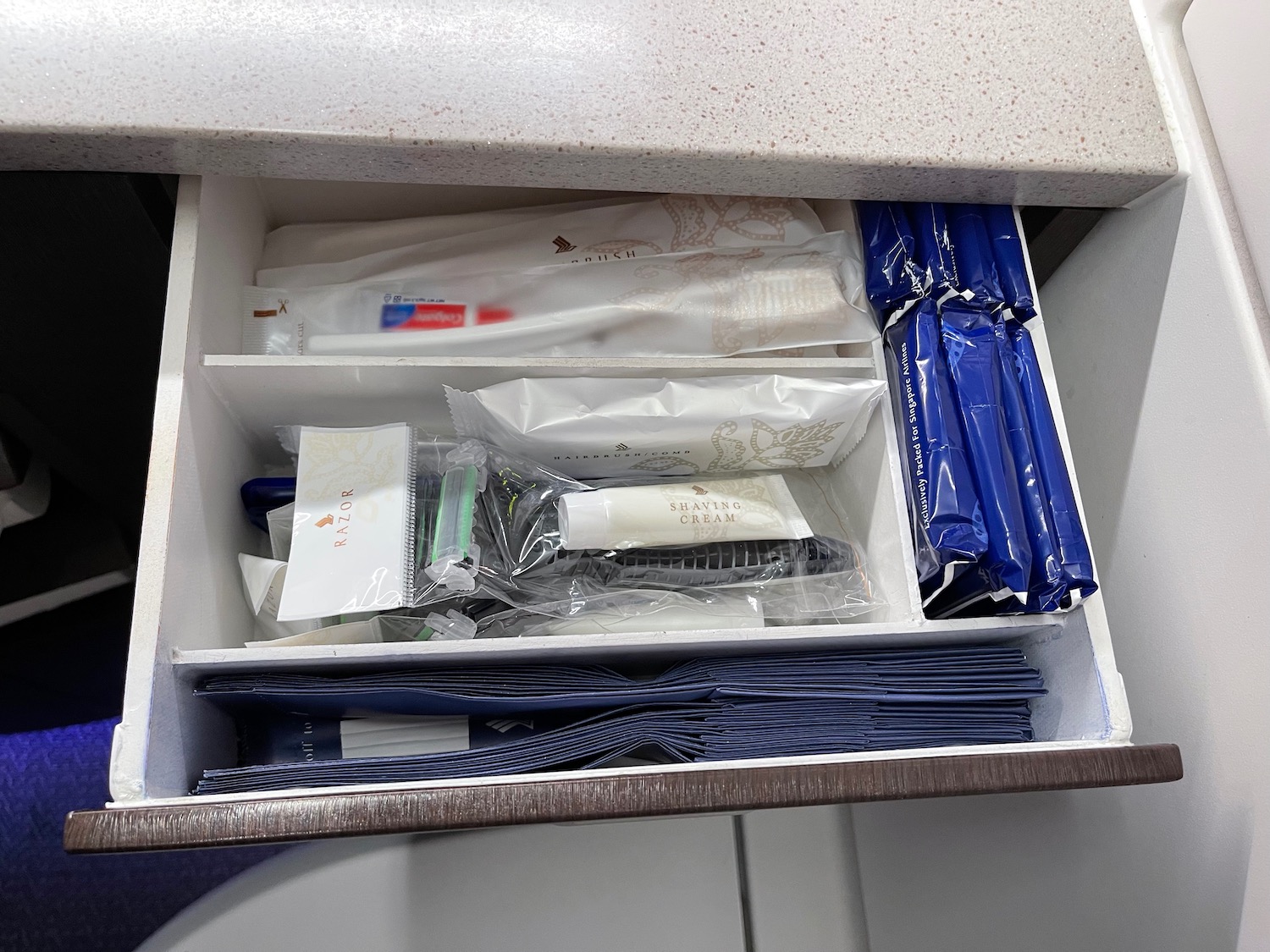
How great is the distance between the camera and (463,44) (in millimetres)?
687

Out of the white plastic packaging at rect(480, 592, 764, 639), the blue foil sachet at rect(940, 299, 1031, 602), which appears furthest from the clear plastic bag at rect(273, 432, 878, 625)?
the blue foil sachet at rect(940, 299, 1031, 602)

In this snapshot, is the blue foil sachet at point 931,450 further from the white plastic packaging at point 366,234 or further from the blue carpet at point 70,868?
the blue carpet at point 70,868

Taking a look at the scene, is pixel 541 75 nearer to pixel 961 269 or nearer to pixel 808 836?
pixel 961 269

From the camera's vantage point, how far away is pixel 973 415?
2.44 feet

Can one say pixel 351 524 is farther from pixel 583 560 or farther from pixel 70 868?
pixel 70 868

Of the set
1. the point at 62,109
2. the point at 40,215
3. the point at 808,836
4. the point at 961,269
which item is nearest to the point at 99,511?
the point at 40,215

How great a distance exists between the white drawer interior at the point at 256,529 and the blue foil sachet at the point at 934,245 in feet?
0.30

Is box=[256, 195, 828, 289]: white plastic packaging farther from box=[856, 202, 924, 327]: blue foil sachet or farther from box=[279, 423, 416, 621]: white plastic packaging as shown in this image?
box=[279, 423, 416, 621]: white plastic packaging

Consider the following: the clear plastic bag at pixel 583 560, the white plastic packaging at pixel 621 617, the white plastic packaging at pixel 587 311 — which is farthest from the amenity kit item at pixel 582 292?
the white plastic packaging at pixel 621 617

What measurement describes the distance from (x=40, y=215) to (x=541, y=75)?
1.61 feet

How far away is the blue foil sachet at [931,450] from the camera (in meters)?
0.71

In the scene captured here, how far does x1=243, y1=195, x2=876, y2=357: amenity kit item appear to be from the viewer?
2.70ft

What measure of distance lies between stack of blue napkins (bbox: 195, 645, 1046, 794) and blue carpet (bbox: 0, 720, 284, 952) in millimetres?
612

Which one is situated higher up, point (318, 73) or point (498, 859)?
point (318, 73)
